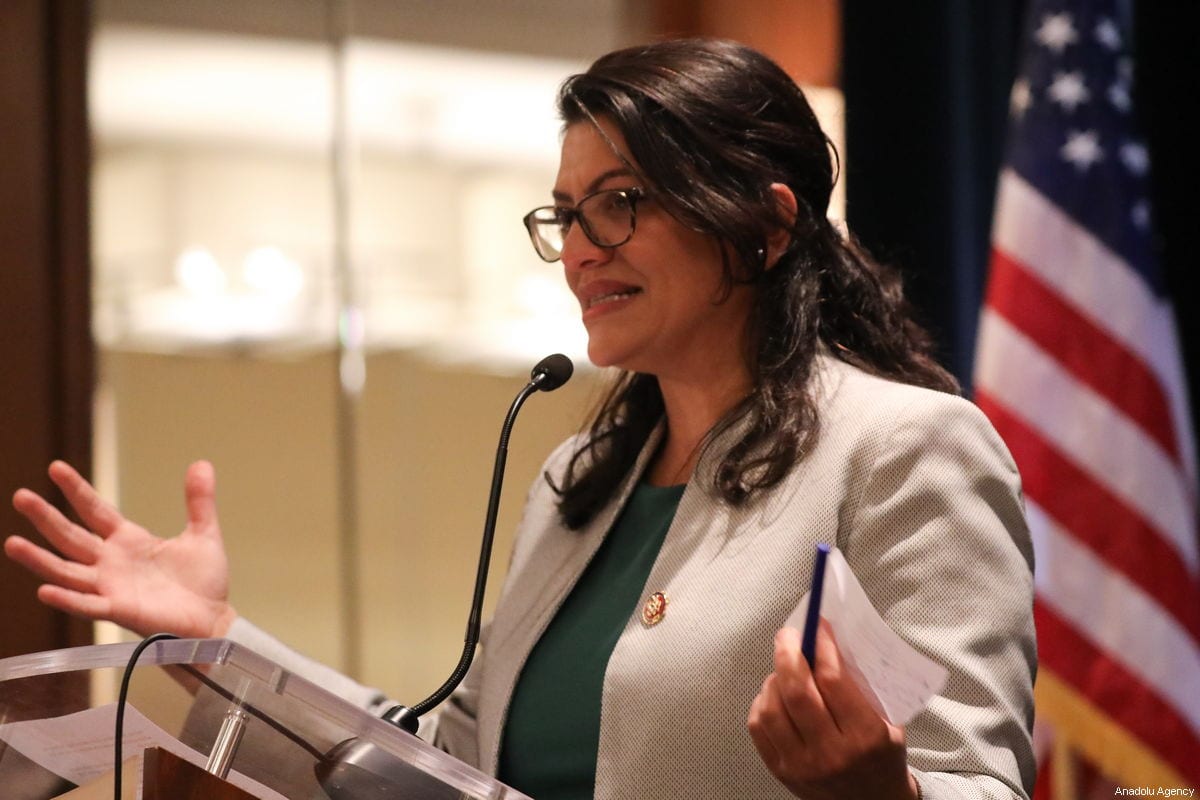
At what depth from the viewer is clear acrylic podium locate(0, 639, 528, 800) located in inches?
45.4

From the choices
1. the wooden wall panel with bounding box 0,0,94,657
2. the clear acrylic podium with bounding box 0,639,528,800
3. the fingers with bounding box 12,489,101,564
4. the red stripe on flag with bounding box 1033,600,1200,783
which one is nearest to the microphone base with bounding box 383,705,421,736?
the clear acrylic podium with bounding box 0,639,528,800

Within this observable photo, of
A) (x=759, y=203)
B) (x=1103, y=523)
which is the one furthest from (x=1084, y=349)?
(x=759, y=203)

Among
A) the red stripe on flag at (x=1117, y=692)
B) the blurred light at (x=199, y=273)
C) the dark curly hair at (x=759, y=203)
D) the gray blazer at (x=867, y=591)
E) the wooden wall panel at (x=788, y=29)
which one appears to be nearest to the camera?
the gray blazer at (x=867, y=591)

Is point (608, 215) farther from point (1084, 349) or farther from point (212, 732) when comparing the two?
point (1084, 349)

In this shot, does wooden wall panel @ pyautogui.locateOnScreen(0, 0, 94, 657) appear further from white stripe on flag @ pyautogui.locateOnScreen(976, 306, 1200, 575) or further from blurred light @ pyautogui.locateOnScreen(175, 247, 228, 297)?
white stripe on flag @ pyautogui.locateOnScreen(976, 306, 1200, 575)

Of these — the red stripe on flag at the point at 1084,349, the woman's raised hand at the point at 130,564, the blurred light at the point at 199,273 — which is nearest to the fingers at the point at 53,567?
the woman's raised hand at the point at 130,564

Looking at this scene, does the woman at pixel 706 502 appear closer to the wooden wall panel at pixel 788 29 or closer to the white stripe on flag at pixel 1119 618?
the white stripe on flag at pixel 1119 618

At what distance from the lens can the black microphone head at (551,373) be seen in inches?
66.6

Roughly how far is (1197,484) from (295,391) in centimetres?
203

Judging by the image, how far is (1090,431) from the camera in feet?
9.48

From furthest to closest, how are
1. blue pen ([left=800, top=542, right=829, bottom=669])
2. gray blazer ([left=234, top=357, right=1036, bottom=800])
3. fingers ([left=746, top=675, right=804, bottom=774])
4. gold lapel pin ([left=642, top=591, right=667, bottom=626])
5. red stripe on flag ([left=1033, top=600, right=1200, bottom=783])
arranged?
red stripe on flag ([left=1033, top=600, right=1200, bottom=783]) → gold lapel pin ([left=642, top=591, right=667, bottom=626]) → gray blazer ([left=234, top=357, right=1036, bottom=800]) → fingers ([left=746, top=675, right=804, bottom=774]) → blue pen ([left=800, top=542, right=829, bottom=669])

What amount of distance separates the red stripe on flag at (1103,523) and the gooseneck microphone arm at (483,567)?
1.39m

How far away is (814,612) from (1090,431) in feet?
6.59

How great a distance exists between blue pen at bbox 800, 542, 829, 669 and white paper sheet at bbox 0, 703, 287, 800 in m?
0.47
